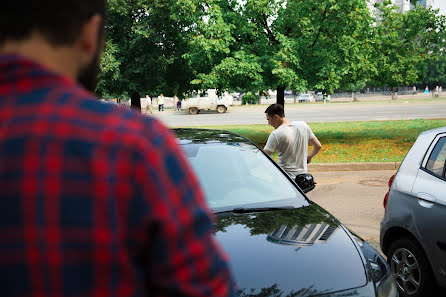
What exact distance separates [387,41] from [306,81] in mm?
3818

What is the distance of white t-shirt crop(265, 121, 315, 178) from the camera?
6305mm

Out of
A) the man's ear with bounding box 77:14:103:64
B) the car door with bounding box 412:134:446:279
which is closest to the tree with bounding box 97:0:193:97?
the car door with bounding box 412:134:446:279

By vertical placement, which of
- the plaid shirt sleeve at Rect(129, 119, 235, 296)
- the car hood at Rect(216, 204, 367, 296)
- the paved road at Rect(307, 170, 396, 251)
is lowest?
the paved road at Rect(307, 170, 396, 251)

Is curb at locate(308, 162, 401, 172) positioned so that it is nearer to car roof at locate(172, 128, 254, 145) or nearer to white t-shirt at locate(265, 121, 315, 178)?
white t-shirt at locate(265, 121, 315, 178)

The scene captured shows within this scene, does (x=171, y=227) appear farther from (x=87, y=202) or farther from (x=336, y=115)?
(x=336, y=115)

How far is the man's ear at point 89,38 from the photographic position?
105cm

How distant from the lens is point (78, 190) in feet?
A: 3.07

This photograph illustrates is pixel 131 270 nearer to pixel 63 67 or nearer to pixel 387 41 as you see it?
pixel 63 67

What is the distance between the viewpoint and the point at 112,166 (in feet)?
3.10

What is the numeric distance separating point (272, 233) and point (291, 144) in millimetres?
2964

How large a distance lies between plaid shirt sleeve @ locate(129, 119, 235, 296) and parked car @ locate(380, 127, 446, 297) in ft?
11.9

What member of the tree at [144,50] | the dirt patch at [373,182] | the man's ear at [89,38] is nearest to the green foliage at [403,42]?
the tree at [144,50]

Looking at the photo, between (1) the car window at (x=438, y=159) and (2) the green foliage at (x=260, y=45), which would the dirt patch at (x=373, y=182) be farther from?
(1) the car window at (x=438, y=159)

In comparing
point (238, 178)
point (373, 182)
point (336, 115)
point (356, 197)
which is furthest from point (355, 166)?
point (336, 115)
